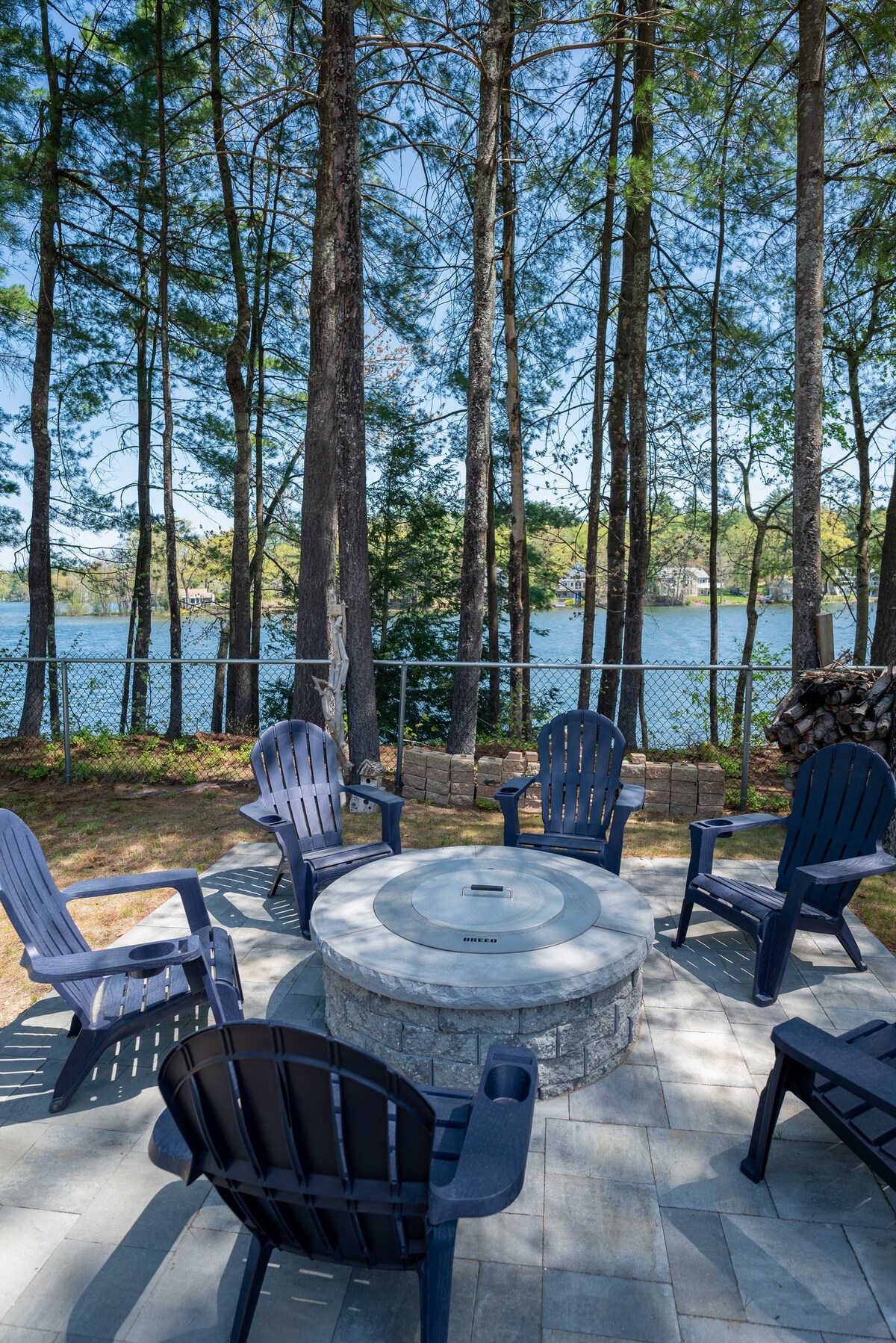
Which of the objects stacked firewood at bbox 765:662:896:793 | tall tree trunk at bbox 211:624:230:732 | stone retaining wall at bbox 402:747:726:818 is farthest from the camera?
tall tree trunk at bbox 211:624:230:732

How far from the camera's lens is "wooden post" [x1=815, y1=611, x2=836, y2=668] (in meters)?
5.87

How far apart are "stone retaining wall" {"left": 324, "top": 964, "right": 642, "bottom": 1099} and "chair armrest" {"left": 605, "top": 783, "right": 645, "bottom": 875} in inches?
46.8

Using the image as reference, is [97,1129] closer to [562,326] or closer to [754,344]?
[562,326]

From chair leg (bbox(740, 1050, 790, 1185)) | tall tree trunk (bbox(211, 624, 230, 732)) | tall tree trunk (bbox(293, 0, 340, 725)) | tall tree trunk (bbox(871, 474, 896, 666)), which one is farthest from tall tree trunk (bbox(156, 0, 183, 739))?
tall tree trunk (bbox(871, 474, 896, 666))

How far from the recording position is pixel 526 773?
5988mm

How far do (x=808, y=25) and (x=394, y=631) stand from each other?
9.53 meters

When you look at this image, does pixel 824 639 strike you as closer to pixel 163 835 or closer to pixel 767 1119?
pixel 767 1119

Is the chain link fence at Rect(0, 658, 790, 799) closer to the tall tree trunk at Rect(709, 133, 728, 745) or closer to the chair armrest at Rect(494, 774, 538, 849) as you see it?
the chair armrest at Rect(494, 774, 538, 849)

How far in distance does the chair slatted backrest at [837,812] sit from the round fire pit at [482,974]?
3.32 ft

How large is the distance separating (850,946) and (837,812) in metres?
0.59

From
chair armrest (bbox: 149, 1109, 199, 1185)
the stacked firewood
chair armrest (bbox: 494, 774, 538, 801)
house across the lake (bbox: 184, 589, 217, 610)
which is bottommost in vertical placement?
chair armrest (bbox: 149, 1109, 199, 1185)

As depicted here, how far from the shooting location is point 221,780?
22.1 feet

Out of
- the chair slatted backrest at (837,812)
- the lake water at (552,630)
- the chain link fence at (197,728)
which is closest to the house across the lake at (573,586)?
the lake water at (552,630)

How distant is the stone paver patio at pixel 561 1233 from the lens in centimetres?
165
